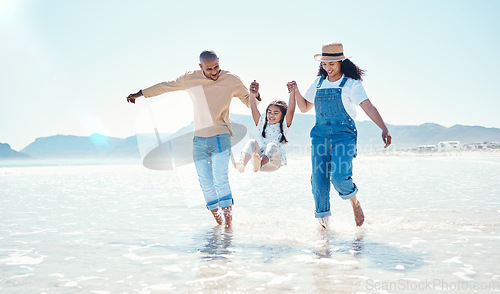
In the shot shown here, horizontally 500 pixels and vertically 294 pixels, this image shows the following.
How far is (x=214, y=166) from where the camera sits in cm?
587

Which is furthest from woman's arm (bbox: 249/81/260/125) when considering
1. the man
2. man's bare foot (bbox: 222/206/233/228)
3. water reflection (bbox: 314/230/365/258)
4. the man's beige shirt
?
water reflection (bbox: 314/230/365/258)

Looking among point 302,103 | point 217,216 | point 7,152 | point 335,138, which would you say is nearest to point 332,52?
point 302,103

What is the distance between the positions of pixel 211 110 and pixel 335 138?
64.4 inches

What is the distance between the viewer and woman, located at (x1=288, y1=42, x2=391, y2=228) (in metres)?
5.11

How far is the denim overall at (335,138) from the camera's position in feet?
16.9

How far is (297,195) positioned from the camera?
424 inches

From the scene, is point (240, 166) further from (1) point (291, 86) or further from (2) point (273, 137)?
(1) point (291, 86)

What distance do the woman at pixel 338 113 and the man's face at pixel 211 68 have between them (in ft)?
3.95

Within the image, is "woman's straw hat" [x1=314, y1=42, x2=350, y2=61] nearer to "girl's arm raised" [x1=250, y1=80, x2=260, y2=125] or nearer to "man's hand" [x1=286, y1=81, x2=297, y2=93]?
"man's hand" [x1=286, y1=81, x2=297, y2=93]

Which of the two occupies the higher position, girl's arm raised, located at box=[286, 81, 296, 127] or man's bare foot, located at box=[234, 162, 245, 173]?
girl's arm raised, located at box=[286, 81, 296, 127]

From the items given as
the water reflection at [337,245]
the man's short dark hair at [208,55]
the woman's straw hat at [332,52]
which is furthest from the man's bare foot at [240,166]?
the woman's straw hat at [332,52]

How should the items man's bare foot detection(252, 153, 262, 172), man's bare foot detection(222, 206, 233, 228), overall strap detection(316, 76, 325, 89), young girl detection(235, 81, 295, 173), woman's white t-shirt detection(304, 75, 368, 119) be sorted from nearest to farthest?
woman's white t-shirt detection(304, 75, 368, 119), overall strap detection(316, 76, 325, 89), man's bare foot detection(252, 153, 262, 172), young girl detection(235, 81, 295, 173), man's bare foot detection(222, 206, 233, 228)

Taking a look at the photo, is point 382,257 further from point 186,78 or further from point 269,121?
point 186,78

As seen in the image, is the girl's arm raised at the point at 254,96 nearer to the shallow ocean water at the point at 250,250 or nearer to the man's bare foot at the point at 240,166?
the man's bare foot at the point at 240,166
